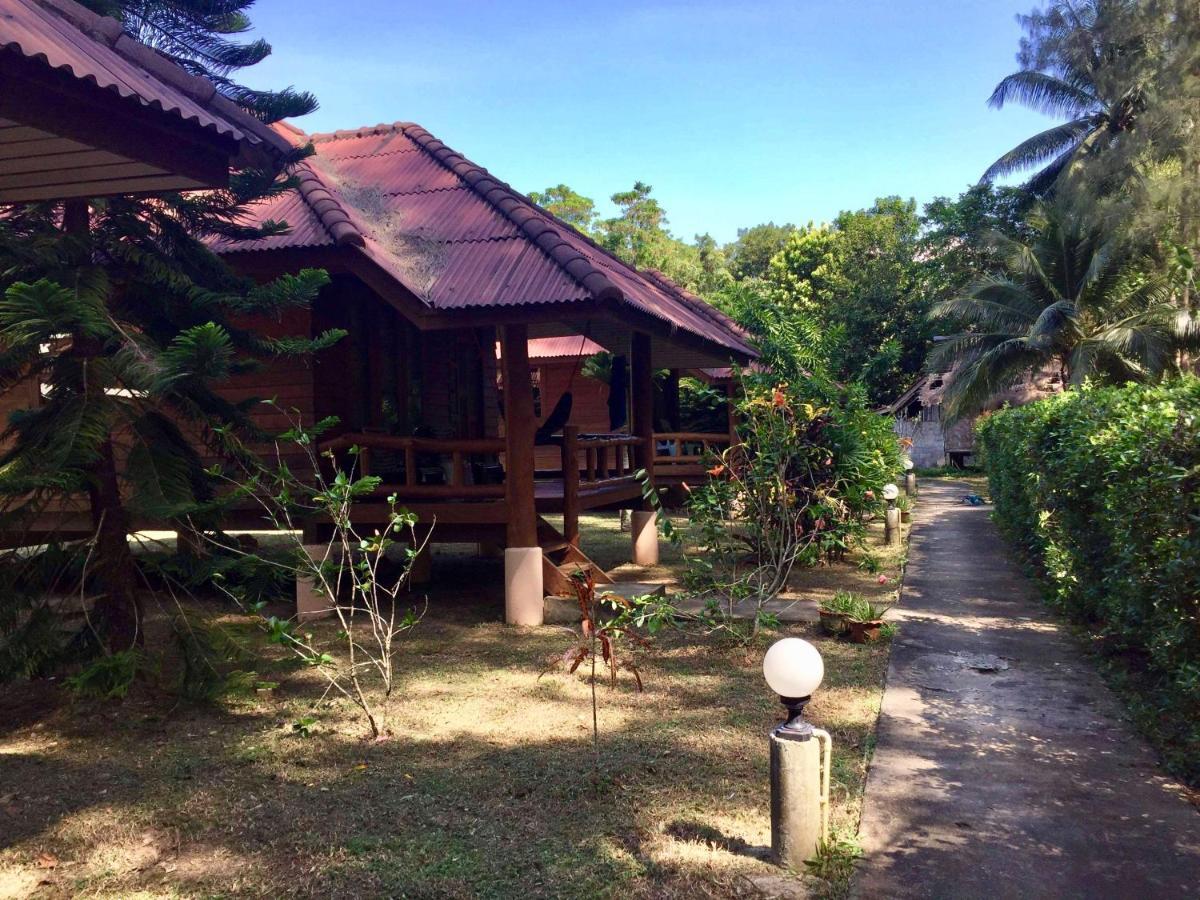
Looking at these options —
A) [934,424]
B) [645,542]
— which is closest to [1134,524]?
[645,542]

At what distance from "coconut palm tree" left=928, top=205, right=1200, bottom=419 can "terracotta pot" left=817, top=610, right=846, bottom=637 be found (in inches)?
645

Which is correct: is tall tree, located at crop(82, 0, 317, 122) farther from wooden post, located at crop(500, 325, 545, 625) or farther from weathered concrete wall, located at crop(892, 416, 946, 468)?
weathered concrete wall, located at crop(892, 416, 946, 468)

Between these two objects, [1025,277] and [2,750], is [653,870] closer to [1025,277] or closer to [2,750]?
[2,750]

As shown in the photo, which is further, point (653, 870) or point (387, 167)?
point (387, 167)

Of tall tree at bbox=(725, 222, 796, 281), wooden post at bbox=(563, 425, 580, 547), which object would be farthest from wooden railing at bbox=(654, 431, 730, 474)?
tall tree at bbox=(725, 222, 796, 281)

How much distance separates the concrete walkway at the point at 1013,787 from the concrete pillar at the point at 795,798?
0.83 ft

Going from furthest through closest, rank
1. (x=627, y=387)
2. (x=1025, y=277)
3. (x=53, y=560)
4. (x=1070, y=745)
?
(x=1025, y=277)
(x=627, y=387)
(x=53, y=560)
(x=1070, y=745)

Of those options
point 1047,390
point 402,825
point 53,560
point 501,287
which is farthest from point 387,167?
point 1047,390

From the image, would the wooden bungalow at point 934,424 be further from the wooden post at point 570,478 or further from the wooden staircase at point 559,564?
the wooden post at point 570,478

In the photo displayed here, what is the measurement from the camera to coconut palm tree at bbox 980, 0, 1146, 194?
29828mm

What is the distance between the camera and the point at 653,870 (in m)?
3.48

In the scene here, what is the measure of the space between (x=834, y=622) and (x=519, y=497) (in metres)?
2.96

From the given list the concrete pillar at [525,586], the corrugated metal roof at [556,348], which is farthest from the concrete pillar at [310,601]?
the corrugated metal roof at [556,348]

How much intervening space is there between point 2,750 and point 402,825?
8.79 feet
